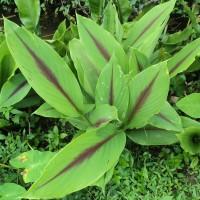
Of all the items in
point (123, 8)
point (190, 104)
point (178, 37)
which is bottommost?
point (190, 104)

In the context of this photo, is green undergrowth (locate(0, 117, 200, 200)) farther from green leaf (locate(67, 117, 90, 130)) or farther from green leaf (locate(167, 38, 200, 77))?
green leaf (locate(167, 38, 200, 77))

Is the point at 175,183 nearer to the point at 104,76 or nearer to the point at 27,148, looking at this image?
the point at 104,76

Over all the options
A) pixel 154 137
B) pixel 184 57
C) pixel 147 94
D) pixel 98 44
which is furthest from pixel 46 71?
pixel 184 57

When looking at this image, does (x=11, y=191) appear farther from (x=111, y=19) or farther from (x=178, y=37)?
(x=178, y=37)

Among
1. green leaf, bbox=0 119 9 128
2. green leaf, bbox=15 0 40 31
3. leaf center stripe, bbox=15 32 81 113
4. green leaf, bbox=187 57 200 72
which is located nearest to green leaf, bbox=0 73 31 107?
green leaf, bbox=0 119 9 128

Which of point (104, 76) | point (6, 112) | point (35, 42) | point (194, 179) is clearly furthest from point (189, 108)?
point (6, 112)

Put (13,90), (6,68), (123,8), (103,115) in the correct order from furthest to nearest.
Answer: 1. (123,8)
2. (6,68)
3. (13,90)
4. (103,115)
